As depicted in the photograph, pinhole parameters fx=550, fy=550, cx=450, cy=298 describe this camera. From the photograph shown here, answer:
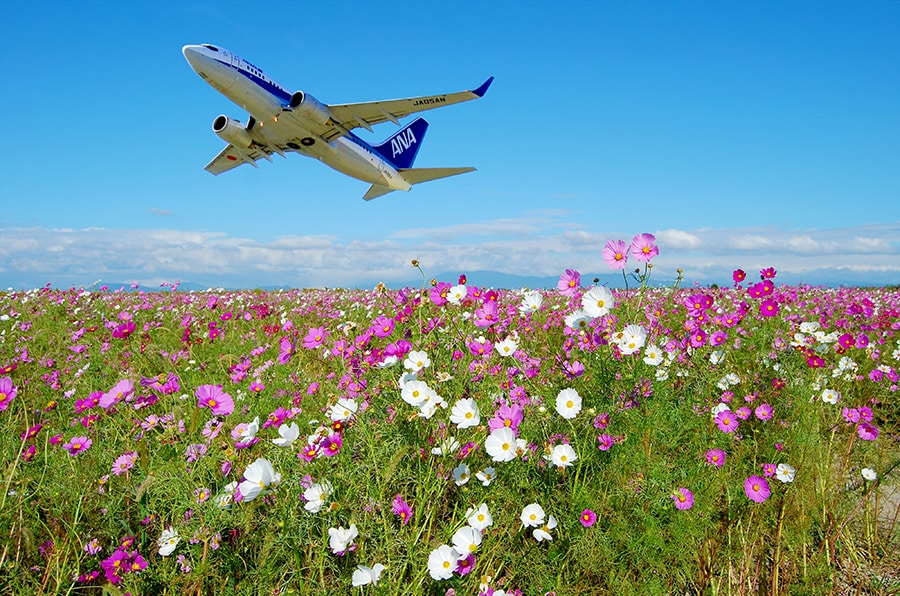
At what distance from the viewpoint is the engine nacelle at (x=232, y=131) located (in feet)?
64.2

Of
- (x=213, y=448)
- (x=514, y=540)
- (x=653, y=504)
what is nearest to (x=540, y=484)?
(x=514, y=540)

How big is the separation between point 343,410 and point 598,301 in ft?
3.62

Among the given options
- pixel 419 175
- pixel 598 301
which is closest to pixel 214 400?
pixel 598 301

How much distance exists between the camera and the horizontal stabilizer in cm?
2823

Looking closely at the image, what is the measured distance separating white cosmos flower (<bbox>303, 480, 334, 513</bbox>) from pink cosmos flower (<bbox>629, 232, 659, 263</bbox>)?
1.48m

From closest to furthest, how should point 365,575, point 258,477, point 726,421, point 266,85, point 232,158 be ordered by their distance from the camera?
1. point 365,575
2. point 258,477
3. point 726,421
4. point 266,85
5. point 232,158

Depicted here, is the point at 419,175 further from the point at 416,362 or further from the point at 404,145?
the point at 416,362

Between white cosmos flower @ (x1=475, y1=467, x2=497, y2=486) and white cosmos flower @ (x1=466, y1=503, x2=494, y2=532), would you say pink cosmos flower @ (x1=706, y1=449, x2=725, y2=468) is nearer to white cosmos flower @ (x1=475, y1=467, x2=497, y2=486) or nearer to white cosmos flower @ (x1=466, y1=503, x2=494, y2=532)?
white cosmos flower @ (x1=475, y1=467, x2=497, y2=486)

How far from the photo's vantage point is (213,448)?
216 cm

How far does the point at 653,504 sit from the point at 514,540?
554mm

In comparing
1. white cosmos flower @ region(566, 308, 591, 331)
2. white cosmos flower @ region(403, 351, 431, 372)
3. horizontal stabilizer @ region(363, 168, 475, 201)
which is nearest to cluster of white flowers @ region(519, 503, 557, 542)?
white cosmos flower @ region(403, 351, 431, 372)

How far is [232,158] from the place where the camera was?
24609 mm

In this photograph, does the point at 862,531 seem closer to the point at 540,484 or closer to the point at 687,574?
the point at 687,574

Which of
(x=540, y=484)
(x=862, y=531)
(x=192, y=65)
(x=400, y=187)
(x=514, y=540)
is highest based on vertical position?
(x=192, y=65)
